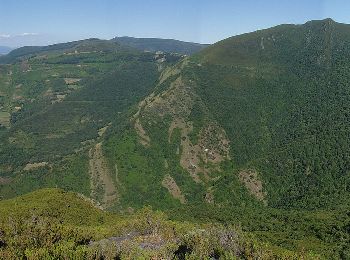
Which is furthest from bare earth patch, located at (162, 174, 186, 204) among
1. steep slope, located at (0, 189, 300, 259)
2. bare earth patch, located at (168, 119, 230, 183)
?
steep slope, located at (0, 189, 300, 259)

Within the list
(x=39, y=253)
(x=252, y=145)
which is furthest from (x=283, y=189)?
(x=39, y=253)

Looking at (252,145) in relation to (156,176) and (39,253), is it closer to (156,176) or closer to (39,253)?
(156,176)

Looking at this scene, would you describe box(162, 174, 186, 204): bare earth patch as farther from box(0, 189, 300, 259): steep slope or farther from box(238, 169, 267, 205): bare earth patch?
box(0, 189, 300, 259): steep slope

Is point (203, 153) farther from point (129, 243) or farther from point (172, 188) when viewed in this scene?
point (129, 243)

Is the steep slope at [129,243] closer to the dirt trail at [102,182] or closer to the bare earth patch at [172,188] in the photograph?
the dirt trail at [102,182]

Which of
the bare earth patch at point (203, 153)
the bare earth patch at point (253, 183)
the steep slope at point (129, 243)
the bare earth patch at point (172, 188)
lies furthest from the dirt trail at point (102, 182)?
the steep slope at point (129, 243)

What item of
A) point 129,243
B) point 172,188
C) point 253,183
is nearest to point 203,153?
point 172,188
